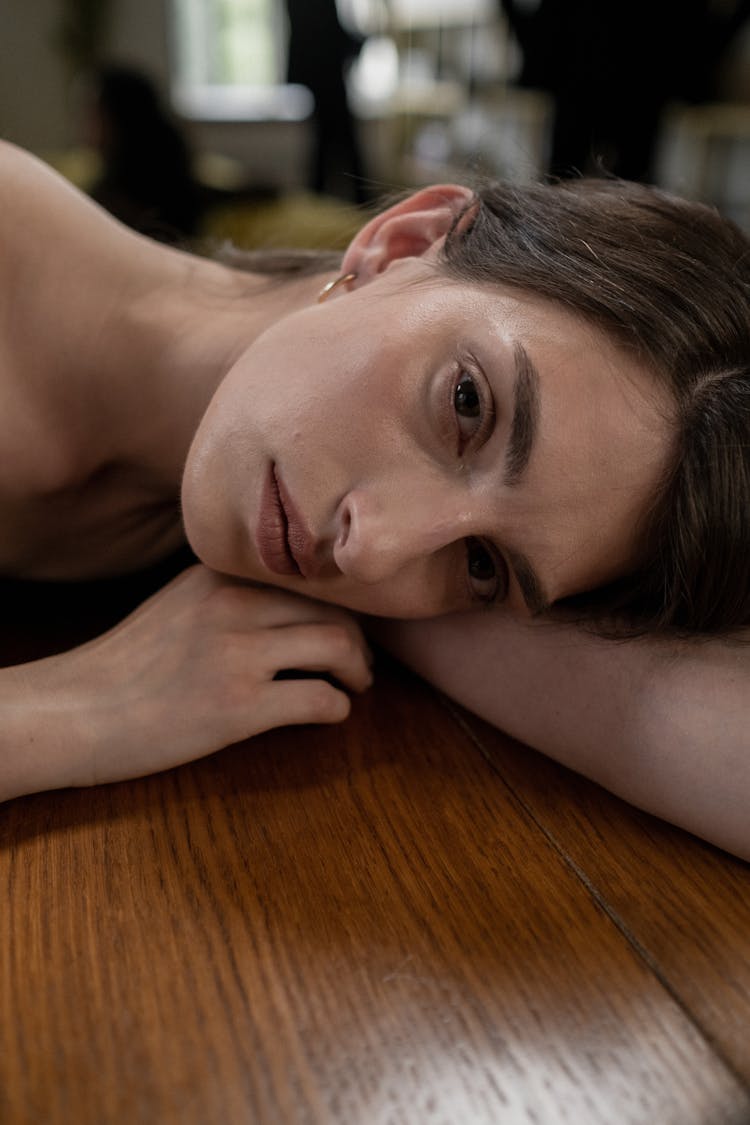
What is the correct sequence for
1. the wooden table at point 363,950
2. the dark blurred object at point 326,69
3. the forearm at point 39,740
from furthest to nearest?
the dark blurred object at point 326,69 < the forearm at point 39,740 < the wooden table at point 363,950

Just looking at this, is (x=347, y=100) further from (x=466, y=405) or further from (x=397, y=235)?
(x=466, y=405)

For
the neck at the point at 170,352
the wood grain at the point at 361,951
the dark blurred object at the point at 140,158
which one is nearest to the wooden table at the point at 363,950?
the wood grain at the point at 361,951

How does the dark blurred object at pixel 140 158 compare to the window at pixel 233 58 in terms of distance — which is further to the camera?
the window at pixel 233 58

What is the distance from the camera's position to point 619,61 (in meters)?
3.08

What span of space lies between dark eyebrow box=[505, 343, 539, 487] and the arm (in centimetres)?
19

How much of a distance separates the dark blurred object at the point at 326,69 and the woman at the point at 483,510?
3637mm

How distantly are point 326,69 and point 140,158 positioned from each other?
57.2 inches

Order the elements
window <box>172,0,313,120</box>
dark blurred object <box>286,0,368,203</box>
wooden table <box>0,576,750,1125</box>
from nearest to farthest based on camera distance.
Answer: wooden table <box>0,576,750,1125</box>
dark blurred object <box>286,0,368,203</box>
window <box>172,0,313,120</box>

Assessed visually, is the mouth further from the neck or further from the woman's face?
the neck

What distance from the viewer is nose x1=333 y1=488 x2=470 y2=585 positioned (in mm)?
734

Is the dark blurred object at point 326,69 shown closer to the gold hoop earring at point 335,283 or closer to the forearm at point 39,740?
the gold hoop earring at point 335,283

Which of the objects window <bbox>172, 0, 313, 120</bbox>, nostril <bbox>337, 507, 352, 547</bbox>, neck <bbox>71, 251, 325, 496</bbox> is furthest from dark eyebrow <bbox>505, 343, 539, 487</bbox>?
window <bbox>172, 0, 313, 120</bbox>

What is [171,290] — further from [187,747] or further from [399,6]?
[399,6]

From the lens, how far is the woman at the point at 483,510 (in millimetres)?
750
